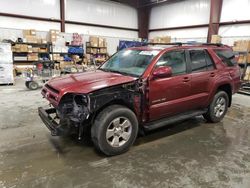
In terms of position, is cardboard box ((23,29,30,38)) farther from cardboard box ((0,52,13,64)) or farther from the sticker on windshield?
the sticker on windshield

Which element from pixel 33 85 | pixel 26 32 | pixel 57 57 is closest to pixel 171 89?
→ pixel 33 85

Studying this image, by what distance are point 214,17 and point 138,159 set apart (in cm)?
1182

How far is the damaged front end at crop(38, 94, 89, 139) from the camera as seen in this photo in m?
2.67

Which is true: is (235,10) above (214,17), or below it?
above

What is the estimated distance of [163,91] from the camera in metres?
3.23

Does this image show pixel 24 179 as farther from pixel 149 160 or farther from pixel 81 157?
pixel 149 160

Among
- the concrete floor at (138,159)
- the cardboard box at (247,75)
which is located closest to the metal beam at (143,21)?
the cardboard box at (247,75)

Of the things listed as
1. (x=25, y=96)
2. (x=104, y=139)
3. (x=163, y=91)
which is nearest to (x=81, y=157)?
(x=104, y=139)

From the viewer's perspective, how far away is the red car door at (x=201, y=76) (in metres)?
3.70

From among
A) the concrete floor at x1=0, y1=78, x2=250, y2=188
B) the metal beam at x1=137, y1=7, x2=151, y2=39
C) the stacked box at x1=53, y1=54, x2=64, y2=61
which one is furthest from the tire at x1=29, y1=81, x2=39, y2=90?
the metal beam at x1=137, y1=7, x2=151, y2=39

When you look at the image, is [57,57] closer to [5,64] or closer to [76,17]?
[76,17]

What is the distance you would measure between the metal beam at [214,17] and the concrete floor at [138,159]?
9.61 metres

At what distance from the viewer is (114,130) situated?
2.88m

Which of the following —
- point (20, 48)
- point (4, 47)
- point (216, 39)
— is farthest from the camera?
point (216, 39)
